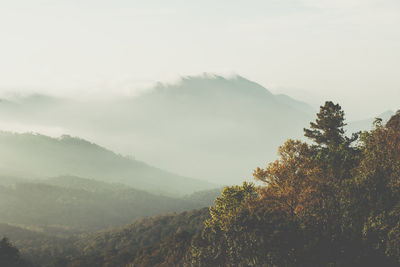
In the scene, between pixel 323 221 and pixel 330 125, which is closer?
pixel 323 221

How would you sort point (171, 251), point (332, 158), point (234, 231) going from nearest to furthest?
point (234, 231) < point (332, 158) < point (171, 251)

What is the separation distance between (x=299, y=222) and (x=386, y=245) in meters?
7.91

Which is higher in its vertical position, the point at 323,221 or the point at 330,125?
the point at 330,125

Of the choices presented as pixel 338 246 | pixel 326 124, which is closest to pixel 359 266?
pixel 338 246

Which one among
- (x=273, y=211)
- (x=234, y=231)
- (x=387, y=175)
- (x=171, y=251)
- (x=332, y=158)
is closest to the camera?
(x=387, y=175)

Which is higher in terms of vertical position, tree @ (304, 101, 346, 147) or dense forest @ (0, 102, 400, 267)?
tree @ (304, 101, 346, 147)

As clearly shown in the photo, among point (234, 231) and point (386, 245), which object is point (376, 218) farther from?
point (234, 231)

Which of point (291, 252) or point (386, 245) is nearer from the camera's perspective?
point (386, 245)

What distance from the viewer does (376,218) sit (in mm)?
27219

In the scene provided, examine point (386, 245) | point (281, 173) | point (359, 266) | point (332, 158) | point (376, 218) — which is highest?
point (332, 158)

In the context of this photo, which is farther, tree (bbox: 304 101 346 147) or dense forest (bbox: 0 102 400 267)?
tree (bbox: 304 101 346 147)

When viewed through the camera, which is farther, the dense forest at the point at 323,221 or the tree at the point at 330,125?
the tree at the point at 330,125

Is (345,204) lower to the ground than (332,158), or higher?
lower

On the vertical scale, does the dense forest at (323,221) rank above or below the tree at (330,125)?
below
